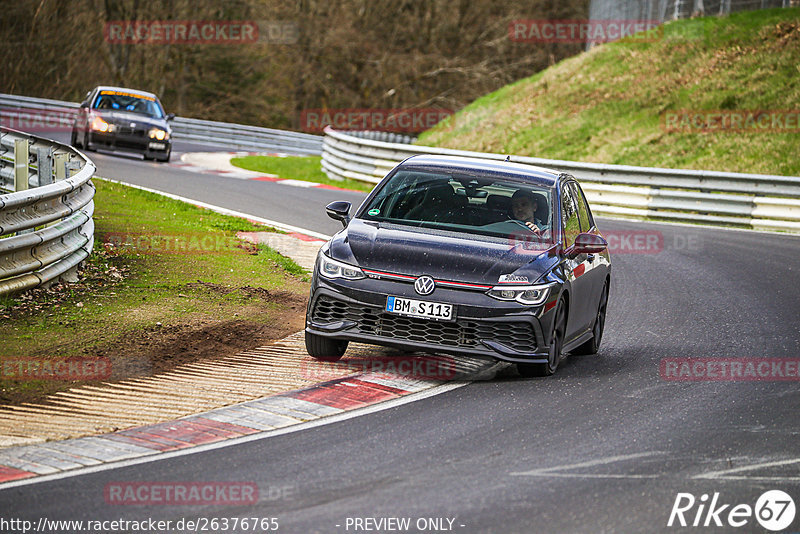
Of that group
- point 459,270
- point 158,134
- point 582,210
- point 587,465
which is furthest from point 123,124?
point 587,465

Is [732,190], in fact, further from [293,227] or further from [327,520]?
[327,520]

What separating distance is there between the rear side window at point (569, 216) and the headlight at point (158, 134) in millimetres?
19633

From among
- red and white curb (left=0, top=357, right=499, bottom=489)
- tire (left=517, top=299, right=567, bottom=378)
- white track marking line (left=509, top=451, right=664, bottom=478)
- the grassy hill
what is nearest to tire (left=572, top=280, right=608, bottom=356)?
tire (left=517, top=299, right=567, bottom=378)

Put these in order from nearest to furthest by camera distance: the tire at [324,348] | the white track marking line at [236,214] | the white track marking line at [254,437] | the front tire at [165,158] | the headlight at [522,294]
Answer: the white track marking line at [254,437], the headlight at [522,294], the tire at [324,348], the white track marking line at [236,214], the front tire at [165,158]

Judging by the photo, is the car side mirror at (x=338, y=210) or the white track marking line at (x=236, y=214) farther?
the white track marking line at (x=236, y=214)

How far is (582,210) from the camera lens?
415 inches

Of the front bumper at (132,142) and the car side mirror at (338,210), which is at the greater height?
the car side mirror at (338,210)

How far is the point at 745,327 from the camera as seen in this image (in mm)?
11555

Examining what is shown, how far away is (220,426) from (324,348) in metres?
1.97

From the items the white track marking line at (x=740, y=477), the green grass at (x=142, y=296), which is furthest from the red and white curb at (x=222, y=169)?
the white track marking line at (x=740, y=477)

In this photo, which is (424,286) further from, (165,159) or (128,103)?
(165,159)

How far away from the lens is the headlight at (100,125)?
27.4m

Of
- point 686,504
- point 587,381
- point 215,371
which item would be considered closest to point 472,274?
point 587,381

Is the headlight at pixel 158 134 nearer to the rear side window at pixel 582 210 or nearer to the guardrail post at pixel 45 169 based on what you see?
the guardrail post at pixel 45 169
